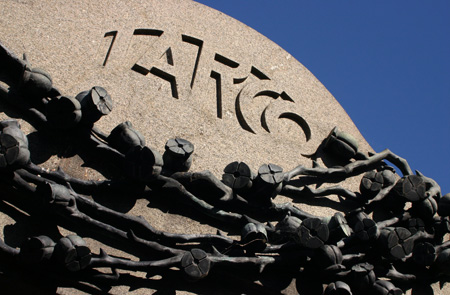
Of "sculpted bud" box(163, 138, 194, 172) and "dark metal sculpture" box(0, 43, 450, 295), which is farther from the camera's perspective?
"sculpted bud" box(163, 138, 194, 172)

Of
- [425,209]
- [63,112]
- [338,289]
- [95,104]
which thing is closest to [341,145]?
[425,209]

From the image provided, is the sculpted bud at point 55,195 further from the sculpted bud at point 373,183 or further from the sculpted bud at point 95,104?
the sculpted bud at point 373,183

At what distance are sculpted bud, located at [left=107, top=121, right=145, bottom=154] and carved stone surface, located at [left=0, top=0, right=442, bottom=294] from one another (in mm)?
36

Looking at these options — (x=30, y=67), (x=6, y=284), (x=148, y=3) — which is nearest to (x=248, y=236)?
(x=6, y=284)

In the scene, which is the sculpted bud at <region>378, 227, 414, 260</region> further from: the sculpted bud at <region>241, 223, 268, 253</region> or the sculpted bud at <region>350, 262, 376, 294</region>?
the sculpted bud at <region>241, 223, 268, 253</region>

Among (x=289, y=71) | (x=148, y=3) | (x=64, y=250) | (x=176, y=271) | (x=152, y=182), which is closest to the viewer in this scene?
(x=64, y=250)

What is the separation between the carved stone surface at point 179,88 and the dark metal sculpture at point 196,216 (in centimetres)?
6

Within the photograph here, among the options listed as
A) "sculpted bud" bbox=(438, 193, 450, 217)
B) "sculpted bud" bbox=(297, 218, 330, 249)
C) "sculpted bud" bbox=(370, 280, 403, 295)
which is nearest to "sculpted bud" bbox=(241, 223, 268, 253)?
"sculpted bud" bbox=(297, 218, 330, 249)

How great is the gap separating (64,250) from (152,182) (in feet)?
2.61

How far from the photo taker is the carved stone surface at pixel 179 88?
155 inches

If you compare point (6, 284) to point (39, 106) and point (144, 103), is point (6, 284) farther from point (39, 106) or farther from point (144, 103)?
point (144, 103)

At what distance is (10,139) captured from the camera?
3506 mm

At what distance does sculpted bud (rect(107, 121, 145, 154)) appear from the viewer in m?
3.96

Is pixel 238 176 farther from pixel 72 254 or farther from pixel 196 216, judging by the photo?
pixel 72 254
